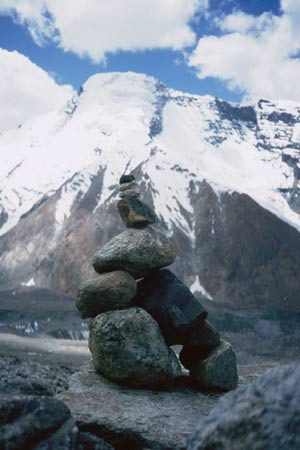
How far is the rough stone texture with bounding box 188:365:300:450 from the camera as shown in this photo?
18.8ft

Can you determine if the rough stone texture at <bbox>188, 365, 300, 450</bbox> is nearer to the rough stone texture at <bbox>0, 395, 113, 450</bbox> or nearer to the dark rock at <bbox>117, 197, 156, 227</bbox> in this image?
the rough stone texture at <bbox>0, 395, 113, 450</bbox>

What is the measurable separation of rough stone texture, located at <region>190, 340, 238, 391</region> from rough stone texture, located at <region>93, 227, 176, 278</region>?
3.06m

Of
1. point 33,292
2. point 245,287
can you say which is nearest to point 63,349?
point 33,292

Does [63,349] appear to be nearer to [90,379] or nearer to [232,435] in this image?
[90,379]

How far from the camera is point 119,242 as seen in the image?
15.7 m

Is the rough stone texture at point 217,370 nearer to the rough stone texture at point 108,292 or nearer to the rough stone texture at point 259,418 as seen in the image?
Answer: the rough stone texture at point 108,292

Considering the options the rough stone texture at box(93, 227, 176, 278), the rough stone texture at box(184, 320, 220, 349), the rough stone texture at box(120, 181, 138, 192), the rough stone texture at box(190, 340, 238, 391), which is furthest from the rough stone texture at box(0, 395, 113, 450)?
the rough stone texture at box(120, 181, 138, 192)

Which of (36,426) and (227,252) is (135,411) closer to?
(36,426)

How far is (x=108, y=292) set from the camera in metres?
14.7

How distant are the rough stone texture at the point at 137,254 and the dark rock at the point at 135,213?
54 cm

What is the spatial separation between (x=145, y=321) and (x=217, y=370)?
2662mm

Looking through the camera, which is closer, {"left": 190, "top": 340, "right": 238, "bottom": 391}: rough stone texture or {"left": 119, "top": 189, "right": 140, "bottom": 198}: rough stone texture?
{"left": 190, "top": 340, "right": 238, "bottom": 391}: rough stone texture

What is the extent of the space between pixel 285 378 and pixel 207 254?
588ft

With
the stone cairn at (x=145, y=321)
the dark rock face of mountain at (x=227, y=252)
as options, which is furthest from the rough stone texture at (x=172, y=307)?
the dark rock face of mountain at (x=227, y=252)
